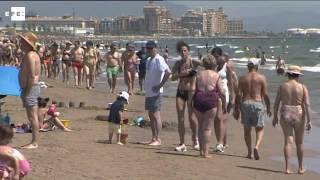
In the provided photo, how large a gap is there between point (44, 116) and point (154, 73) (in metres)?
2.10

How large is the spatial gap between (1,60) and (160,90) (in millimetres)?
14466

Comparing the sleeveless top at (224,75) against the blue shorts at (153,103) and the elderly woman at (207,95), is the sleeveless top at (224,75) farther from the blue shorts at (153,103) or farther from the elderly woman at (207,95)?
the blue shorts at (153,103)

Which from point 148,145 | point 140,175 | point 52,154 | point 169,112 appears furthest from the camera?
point 169,112

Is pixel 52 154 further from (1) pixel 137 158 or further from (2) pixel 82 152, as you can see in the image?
(1) pixel 137 158

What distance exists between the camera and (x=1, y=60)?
22.7 meters

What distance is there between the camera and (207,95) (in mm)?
8484

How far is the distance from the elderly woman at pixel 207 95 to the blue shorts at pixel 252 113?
1.55 feet

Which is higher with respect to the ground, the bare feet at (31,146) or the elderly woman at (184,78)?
the elderly woman at (184,78)

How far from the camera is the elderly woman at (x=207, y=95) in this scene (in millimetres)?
8484

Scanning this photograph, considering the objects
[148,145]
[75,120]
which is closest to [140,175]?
[148,145]

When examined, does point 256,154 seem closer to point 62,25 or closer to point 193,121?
point 193,121

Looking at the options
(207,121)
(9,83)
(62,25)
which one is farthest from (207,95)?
(62,25)

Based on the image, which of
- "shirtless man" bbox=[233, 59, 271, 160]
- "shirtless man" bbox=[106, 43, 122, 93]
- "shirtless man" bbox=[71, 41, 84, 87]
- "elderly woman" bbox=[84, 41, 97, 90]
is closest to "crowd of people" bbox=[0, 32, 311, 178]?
"shirtless man" bbox=[233, 59, 271, 160]

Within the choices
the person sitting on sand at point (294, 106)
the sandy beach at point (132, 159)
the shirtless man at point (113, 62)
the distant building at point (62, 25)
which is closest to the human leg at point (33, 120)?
the sandy beach at point (132, 159)
